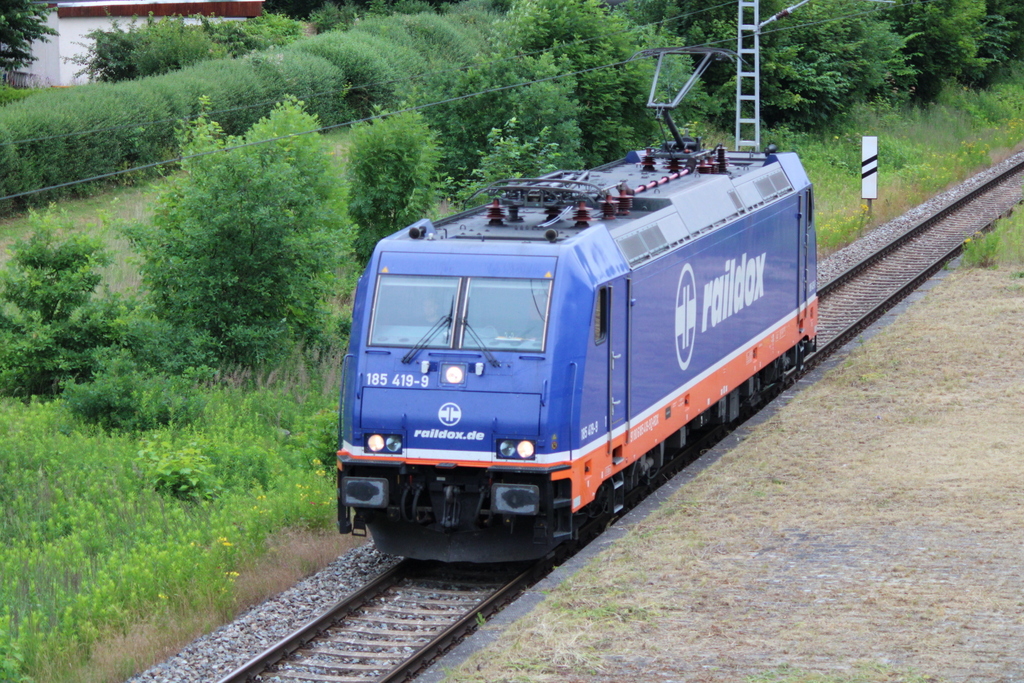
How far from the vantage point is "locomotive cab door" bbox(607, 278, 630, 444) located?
12.1 m

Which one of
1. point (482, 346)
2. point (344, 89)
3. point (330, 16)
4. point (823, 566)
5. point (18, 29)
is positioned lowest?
point (823, 566)

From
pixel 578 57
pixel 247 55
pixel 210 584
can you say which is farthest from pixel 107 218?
pixel 247 55

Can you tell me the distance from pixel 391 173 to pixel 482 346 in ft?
43.3

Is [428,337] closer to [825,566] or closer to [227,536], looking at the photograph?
[227,536]

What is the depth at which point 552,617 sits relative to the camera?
10.4 metres

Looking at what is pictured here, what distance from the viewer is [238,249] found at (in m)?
18.9

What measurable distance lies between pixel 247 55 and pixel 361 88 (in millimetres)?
3670

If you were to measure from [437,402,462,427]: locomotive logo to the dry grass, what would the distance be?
2.03 meters

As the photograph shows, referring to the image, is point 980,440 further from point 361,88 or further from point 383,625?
point 361,88

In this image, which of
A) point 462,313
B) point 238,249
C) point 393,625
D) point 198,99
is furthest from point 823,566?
point 198,99

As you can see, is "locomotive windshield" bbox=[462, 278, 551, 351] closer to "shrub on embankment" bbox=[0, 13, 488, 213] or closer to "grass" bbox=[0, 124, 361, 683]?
"grass" bbox=[0, 124, 361, 683]

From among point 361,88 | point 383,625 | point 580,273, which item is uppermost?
point 361,88

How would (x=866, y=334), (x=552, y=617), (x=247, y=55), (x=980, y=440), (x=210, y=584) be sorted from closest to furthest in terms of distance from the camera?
(x=552, y=617)
(x=210, y=584)
(x=980, y=440)
(x=866, y=334)
(x=247, y=55)

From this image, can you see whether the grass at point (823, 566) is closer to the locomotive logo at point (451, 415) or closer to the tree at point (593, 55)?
the locomotive logo at point (451, 415)
